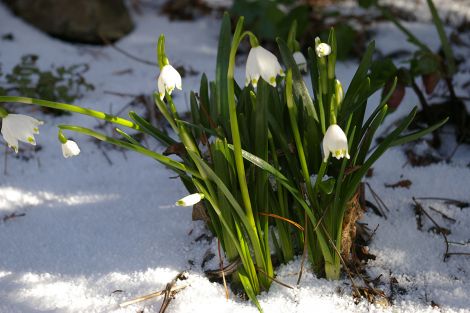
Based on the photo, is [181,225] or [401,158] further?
[401,158]

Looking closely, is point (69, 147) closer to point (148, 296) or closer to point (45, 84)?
point (148, 296)

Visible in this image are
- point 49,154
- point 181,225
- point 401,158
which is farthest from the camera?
point 49,154

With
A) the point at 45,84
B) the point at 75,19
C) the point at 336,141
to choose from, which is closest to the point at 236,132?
the point at 336,141

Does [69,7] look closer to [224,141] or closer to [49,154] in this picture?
[49,154]

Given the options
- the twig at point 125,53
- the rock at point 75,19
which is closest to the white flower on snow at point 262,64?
the twig at point 125,53

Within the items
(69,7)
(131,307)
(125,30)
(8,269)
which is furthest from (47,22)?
(131,307)

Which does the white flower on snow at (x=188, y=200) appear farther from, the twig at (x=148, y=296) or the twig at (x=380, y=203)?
the twig at (x=380, y=203)

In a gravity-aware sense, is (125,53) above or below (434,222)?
above

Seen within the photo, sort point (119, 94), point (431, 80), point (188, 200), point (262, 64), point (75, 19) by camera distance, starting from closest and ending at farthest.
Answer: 1. point (262, 64)
2. point (188, 200)
3. point (431, 80)
4. point (119, 94)
5. point (75, 19)
